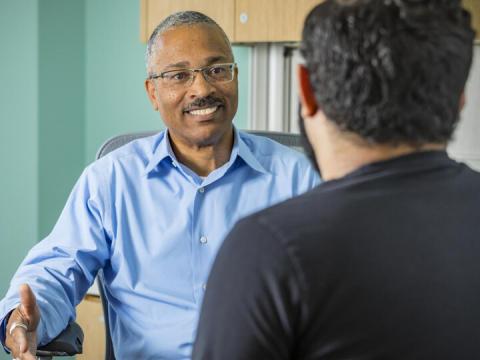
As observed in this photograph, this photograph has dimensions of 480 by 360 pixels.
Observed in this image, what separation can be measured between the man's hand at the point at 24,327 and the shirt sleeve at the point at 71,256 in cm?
9

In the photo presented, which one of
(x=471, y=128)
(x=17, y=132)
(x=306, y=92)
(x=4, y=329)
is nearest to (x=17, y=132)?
(x=17, y=132)

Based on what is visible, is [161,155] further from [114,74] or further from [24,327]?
[114,74]

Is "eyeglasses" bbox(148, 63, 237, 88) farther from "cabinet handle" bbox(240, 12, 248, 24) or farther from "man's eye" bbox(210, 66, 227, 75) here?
"cabinet handle" bbox(240, 12, 248, 24)

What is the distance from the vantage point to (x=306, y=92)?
0.84 metres

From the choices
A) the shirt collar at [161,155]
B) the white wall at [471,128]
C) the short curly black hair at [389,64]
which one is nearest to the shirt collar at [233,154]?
the shirt collar at [161,155]

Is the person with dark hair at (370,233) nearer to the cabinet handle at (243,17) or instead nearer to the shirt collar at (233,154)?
the shirt collar at (233,154)

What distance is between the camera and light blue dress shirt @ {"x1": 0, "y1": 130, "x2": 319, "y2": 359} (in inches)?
66.7

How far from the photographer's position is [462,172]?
33.3 inches

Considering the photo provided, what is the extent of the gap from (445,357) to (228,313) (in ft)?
0.72

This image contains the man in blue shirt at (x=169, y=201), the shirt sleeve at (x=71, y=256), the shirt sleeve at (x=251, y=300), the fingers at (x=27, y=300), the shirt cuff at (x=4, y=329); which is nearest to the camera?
the shirt sleeve at (x=251, y=300)

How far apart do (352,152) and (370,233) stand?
0.32 ft

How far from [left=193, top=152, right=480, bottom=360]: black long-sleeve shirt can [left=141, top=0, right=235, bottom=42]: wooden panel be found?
2.05 m

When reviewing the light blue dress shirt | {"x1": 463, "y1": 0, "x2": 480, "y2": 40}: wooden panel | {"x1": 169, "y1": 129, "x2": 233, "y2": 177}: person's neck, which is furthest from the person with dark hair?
{"x1": 463, "y1": 0, "x2": 480, "y2": 40}: wooden panel

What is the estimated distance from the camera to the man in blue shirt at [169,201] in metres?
1.71
